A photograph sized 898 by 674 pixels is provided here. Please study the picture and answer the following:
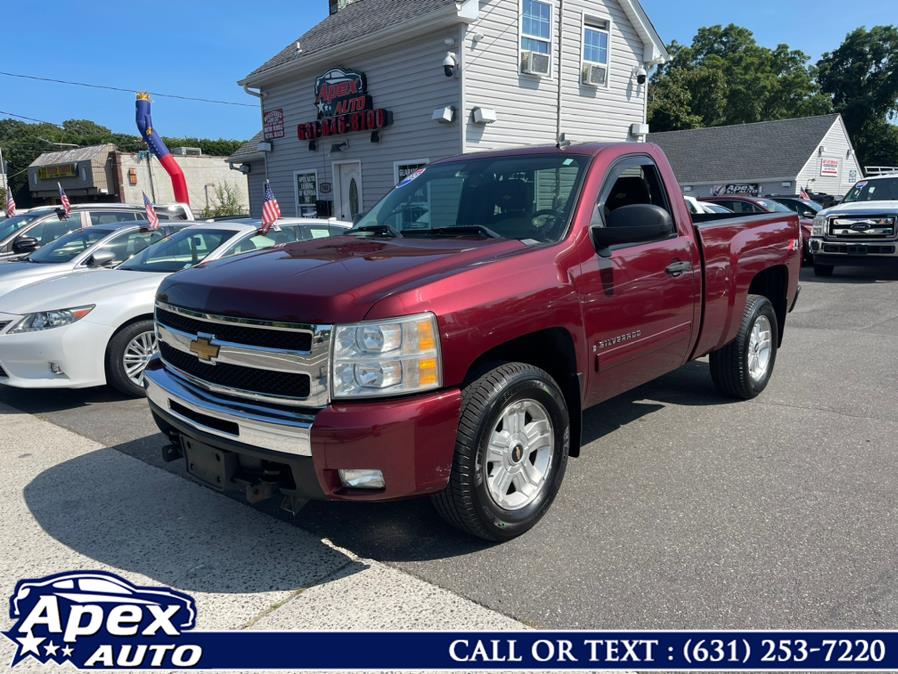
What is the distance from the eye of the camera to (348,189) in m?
17.0

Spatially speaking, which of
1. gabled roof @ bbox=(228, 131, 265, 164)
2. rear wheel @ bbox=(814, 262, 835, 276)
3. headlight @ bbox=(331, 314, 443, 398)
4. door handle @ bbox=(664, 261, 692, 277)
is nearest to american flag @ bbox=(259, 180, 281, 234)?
door handle @ bbox=(664, 261, 692, 277)

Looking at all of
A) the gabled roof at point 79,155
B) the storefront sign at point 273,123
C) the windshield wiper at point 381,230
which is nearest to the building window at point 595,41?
the storefront sign at point 273,123

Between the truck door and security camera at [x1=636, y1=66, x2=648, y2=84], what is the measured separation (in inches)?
563

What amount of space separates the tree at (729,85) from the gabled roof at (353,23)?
3381 centimetres

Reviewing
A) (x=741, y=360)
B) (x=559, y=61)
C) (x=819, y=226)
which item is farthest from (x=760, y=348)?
(x=559, y=61)

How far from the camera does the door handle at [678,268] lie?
426 cm

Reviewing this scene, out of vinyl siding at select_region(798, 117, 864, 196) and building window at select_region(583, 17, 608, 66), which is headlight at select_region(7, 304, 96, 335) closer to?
building window at select_region(583, 17, 608, 66)

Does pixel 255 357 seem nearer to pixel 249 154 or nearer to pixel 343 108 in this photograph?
pixel 343 108

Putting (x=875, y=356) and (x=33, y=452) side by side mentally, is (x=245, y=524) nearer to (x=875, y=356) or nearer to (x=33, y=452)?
(x=33, y=452)

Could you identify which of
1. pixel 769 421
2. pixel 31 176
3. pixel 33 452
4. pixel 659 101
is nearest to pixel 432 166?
pixel 769 421

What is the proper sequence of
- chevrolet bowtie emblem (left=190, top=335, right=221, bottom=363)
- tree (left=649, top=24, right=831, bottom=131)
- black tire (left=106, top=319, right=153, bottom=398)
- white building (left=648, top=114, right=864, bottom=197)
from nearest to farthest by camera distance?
chevrolet bowtie emblem (left=190, top=335, right=221, bottom=363)
black tire (left=106, top=319, right=153, bottom=398)
white building (left=648, top=114, right=864, bottom=197)
tree (left=649, top=24, right=831, bottom=131)

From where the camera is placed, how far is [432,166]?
4.75 m

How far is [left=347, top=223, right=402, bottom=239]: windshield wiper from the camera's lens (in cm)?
416

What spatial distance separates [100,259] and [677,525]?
22.4ft
